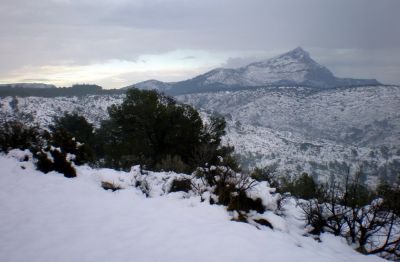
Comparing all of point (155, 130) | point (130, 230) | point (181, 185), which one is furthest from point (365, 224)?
point (155, 130)

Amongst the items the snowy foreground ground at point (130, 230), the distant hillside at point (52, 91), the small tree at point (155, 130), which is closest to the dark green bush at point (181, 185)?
the snowy foreground ground at point (130, 230)

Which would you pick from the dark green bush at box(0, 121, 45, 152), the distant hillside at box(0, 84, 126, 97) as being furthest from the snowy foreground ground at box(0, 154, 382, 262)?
the distant hillside at box(0, 84, 126, 97)

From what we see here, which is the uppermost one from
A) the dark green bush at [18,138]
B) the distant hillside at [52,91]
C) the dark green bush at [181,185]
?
the distant hillside at [52,91]

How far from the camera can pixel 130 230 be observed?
8211 millimetres

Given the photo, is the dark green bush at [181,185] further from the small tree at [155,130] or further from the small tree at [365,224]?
the small tree at [155,130]

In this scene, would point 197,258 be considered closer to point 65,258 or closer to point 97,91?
point 65,258

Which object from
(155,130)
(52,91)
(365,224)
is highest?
(52,91)

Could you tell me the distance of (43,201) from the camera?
10180 millimetres

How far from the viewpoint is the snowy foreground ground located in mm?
6898

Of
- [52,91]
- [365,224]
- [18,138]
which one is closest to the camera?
[365,224]

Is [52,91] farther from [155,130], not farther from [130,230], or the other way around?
[130,230]

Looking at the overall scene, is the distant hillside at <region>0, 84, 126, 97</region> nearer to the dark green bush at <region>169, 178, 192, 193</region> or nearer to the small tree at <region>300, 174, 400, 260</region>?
the dark green bush at <region>169, 178, 192, 193</region>

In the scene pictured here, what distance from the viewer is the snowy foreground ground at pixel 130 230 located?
6.90m

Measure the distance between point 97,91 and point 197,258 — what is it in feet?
617
